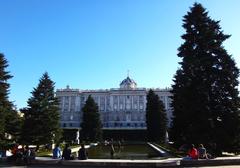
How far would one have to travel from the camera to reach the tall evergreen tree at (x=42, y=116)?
37.2 metres

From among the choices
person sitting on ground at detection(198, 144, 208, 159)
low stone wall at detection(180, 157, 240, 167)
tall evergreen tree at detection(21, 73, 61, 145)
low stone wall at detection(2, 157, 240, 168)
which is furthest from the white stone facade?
low stone wall at detection(180, 157, 240, 167)

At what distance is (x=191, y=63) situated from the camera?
25000mm

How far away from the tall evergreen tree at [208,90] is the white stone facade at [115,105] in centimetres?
8784

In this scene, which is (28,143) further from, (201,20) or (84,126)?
(84,126)

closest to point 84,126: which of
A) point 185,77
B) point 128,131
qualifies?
point 128,131

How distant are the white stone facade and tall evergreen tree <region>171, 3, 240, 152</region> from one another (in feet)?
288

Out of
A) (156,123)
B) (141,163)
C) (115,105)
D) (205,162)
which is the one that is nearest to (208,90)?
(205,162)

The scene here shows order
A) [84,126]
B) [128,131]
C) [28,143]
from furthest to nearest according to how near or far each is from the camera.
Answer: [128,131]
[84,126]
[28,143]

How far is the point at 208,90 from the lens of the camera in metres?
24.5

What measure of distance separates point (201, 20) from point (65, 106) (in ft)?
317

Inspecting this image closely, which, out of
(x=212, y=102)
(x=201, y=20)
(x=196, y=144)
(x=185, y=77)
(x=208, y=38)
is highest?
(x=201, y=20)

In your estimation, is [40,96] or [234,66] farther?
[40,96]

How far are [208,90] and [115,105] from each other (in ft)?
303

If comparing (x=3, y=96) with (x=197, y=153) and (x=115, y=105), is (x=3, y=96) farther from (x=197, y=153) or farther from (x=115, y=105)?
(x=115, y=105)
